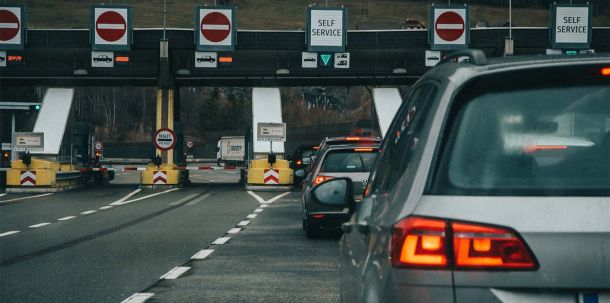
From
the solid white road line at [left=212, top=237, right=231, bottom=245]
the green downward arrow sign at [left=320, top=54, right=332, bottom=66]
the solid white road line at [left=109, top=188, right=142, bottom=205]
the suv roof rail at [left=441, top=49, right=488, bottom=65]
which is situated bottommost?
the solid white road line at [left=109, top=188, right=142, bottom=205]

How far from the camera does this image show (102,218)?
68.0 ft

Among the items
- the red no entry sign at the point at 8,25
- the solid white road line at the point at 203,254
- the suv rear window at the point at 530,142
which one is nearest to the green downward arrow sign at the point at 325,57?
the red no entry sign at the point at 8,25

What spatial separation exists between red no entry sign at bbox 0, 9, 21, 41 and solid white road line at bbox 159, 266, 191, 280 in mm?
29441

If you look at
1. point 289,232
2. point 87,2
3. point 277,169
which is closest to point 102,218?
point 289,232

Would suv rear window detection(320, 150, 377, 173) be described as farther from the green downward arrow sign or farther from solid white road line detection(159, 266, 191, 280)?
the green downward arrow sign

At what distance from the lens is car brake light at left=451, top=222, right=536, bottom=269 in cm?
311

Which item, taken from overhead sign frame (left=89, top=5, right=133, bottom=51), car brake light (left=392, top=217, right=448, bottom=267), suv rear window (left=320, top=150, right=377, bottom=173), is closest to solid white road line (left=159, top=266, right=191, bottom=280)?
suv rear window (left=320, top=150, right=377, bottom=173)

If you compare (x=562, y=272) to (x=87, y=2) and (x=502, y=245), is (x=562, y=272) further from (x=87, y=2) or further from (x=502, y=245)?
(x=87, y=2)

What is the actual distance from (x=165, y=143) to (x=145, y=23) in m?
31.0

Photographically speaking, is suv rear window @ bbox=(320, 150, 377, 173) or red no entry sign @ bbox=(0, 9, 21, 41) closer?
suv rear window @ bbox=(320, 150, 377, 173)

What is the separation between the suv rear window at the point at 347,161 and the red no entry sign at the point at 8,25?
25596 millimetres

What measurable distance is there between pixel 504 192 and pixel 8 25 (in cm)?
3772

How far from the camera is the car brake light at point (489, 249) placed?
3105 millimetres

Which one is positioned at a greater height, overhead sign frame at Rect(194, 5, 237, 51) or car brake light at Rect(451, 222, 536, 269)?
overhead sign frame at Rect(194, 5, 237, 51)
